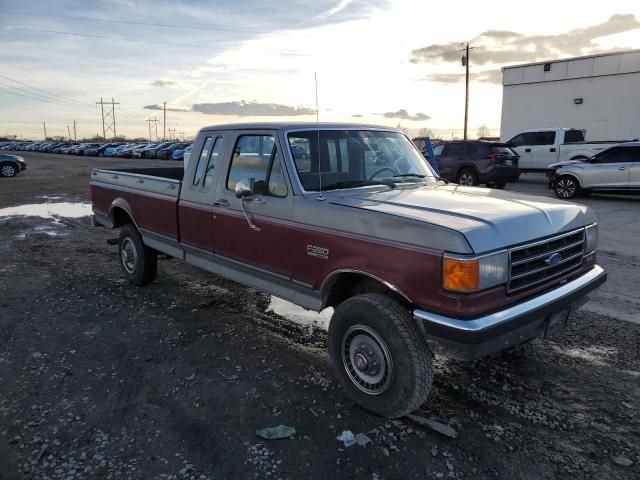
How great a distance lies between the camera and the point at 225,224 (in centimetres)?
469

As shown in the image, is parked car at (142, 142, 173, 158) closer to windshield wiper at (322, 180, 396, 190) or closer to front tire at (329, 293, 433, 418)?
windshield wiper at (322, 180, 396, 190)

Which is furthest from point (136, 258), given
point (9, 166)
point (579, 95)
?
point (579, 95)

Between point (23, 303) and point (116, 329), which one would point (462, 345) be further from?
point (23, 303)

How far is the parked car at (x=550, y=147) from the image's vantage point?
18.3 meters

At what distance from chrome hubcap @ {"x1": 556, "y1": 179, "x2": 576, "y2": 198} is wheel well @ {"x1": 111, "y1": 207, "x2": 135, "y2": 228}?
12548mm

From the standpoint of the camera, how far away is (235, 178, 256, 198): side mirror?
13.4 feet

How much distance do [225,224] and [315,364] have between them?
5.01 ft

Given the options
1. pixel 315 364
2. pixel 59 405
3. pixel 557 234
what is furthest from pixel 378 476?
pixel 59 405

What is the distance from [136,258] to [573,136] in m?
18.3

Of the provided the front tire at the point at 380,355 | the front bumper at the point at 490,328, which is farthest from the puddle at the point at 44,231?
the front bumper at the point at 490,328

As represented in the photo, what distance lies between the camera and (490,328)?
9.86 feet

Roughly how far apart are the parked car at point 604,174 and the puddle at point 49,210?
13.1 m

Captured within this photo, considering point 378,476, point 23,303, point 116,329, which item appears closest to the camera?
point 378,476

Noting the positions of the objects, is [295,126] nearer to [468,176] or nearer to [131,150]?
[468,176]
